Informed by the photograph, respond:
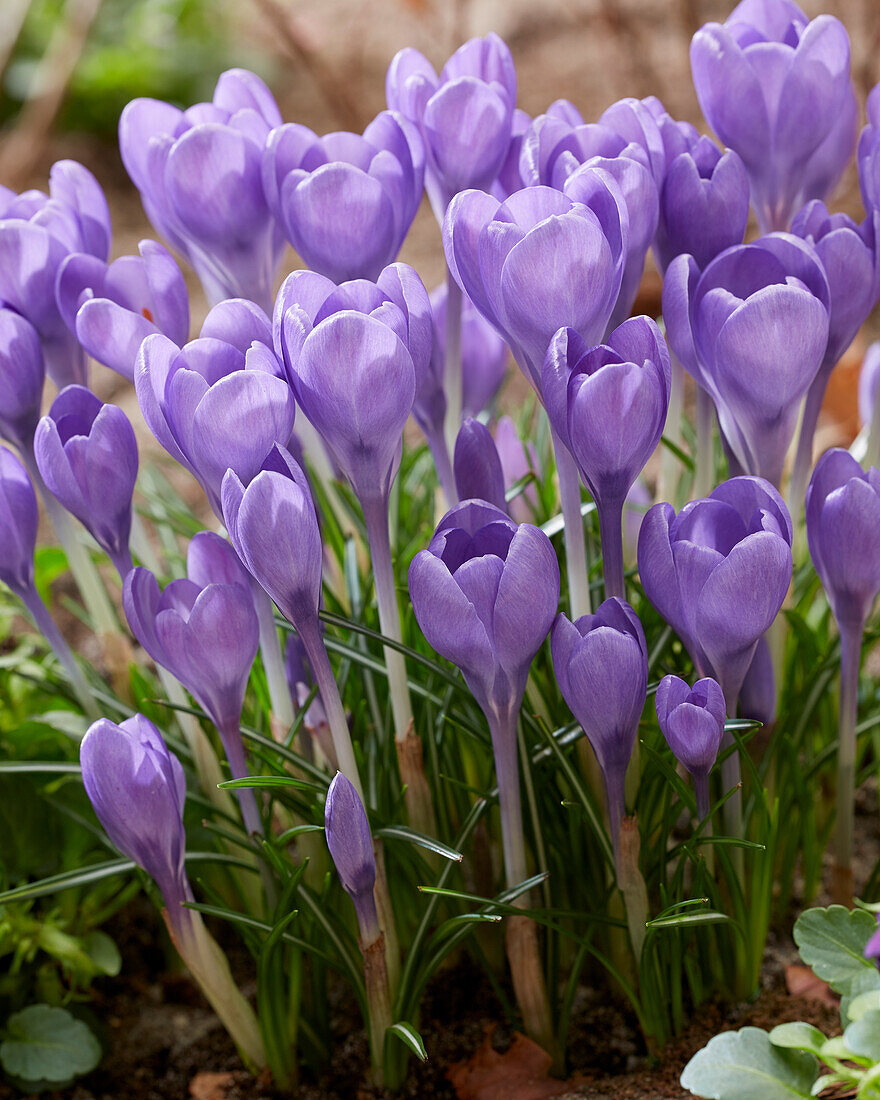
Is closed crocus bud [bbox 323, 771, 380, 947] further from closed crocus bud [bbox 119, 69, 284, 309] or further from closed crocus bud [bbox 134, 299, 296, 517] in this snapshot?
closed crocus bud [bbox 119, 69, 284, 309]

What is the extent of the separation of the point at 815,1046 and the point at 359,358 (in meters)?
0.51

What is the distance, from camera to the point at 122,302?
2.83 feet

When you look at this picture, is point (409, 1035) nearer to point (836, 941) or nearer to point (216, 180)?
point (836, 941)

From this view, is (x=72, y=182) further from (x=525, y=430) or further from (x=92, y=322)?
(x=525, y=430)

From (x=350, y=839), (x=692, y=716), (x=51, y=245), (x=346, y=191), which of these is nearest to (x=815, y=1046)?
(x=692, y=716)

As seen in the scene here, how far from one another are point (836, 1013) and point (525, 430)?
0.70 metres

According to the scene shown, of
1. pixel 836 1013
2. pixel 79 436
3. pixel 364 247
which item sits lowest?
pixel 836 1013

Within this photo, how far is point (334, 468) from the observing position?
1.08m

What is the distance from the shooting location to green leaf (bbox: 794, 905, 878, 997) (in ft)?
2.47

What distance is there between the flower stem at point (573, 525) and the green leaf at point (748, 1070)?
30 cm

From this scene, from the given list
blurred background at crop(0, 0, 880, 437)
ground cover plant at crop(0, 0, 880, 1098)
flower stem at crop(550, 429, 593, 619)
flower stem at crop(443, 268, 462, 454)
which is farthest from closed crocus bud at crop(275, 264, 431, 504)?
blurred background at crop(0, 0, 880, 437)

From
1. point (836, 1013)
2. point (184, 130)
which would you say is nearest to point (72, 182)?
point (184, 130)

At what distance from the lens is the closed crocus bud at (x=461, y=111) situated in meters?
0.82

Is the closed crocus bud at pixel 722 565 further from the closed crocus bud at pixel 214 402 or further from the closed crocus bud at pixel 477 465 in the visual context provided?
the closed crocus bud at pixel 214 402
